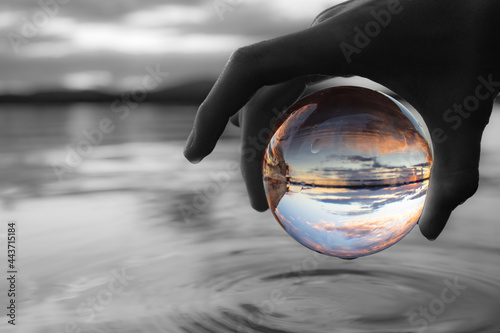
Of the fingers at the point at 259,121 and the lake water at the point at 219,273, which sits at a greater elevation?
the fingers at the point at 259,121

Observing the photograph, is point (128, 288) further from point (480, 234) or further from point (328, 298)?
point (480, 234)

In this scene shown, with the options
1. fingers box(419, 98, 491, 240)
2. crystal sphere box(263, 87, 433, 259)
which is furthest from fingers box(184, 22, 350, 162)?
fingers box(419, 98, 491, 240)

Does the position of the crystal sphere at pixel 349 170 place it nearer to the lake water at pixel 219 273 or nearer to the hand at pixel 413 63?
the hand at pixel 413 63

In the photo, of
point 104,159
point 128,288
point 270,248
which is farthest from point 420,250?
point 104,159

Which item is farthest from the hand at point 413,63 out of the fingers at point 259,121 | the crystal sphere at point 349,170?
the fingers at point 259,121

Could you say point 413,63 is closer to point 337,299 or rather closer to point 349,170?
point 349,170

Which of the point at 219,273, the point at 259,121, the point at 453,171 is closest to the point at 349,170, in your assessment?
the point at 453,171
